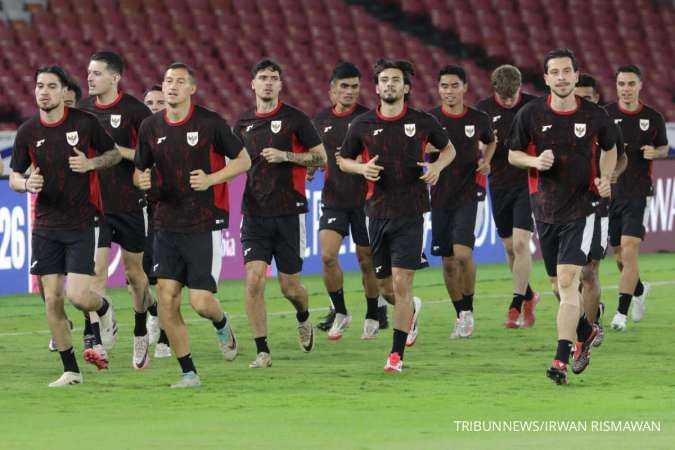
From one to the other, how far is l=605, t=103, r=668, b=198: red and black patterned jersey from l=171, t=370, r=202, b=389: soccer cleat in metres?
5.48

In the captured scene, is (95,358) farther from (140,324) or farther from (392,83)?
(392,83)

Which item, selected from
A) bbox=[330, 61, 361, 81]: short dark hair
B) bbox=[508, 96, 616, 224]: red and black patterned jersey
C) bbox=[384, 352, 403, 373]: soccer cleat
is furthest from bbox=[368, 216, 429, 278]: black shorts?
bbox=[330, 61, 361, 81]: short dark hair

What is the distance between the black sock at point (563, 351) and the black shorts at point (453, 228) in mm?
3369

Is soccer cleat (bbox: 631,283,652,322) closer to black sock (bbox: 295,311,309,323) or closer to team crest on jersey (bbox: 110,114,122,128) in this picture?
black sock (bbox: 295,311,309,323)

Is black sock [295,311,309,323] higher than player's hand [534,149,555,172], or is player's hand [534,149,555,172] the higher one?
→ player's hand [534,149,555,172]

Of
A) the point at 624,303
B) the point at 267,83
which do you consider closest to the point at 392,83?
the point at 267,83

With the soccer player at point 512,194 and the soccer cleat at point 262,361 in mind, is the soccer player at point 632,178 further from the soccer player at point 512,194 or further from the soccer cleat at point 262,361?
the soccer cleat at point 262,361

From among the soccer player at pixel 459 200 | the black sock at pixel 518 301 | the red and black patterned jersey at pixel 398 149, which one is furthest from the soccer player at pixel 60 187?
the black sock at pixel 518 301

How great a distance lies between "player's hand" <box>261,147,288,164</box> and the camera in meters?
12.2

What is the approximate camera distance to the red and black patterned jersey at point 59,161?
11062 mm

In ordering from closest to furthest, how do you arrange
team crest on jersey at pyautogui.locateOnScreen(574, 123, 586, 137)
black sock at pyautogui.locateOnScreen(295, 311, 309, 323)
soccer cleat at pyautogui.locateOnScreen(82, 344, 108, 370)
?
team crest on jersey at pyautogui.locateOnScreen(574, 123, 586, 137) → soccer cleat at pyautogui.locateOnScreen(82, 344, 108, 370) → black sock at pyautogui.locateOnScreen(295, 311, 309, 323)

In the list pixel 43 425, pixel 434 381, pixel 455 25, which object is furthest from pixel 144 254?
pixel 455 25

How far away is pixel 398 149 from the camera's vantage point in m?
11.8

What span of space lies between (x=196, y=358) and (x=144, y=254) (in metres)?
0.97
